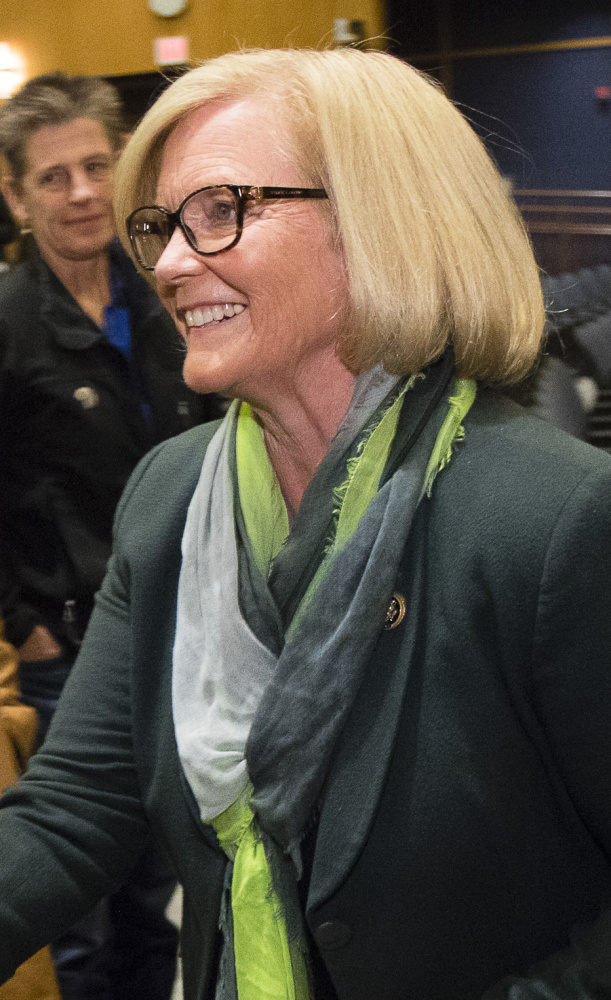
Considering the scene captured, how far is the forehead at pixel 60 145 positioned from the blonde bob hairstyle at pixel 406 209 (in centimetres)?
131

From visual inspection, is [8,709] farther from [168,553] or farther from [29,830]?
[168,553]

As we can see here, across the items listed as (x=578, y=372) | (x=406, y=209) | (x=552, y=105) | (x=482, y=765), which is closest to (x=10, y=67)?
(x=552, y=105)

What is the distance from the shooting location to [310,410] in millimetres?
1249

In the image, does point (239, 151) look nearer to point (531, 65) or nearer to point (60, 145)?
point (60, 145)

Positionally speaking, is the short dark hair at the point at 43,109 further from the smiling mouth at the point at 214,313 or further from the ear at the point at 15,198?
the smiling mouth at the point at 214,313

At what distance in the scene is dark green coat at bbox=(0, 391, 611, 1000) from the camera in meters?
0.99

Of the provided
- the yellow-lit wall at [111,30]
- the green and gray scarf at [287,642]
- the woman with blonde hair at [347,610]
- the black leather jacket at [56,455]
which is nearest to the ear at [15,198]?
the black leather jacket at [56,455]

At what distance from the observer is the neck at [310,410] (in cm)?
124

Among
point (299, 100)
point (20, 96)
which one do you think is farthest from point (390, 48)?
point (299, 100)

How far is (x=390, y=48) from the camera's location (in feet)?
12.2

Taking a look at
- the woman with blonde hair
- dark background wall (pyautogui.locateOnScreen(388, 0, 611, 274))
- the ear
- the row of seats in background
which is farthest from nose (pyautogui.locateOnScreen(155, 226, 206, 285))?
dark background wall (pyautogui.locateOnScreen(388, 0, 611, 274))

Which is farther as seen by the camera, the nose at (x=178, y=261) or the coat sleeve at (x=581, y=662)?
the nose at (x=178, y=261)

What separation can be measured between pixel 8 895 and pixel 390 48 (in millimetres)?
3433

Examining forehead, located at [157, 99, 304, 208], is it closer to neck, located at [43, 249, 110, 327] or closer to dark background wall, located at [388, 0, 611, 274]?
neck, located at [43, 249, 110, 327]
